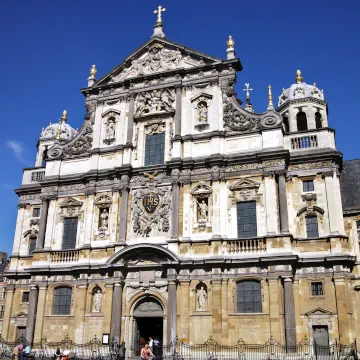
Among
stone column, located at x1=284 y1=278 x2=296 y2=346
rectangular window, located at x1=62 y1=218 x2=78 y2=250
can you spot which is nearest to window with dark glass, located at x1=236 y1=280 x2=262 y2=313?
stone column, located at x1=284 y1=278 x2=296 y2=346

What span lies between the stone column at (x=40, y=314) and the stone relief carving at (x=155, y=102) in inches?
452

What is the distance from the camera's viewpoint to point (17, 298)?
28.0m

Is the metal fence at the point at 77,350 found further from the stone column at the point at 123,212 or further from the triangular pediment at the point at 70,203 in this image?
the triangular pediment at the point at 70,203

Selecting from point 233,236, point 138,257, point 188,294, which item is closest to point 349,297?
point 233,236

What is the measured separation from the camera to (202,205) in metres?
24.4

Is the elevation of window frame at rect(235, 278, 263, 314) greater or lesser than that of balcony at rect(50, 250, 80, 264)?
lesser

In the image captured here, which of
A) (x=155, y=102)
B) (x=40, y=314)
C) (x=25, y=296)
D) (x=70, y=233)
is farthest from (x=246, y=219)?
(x=25, y=296)

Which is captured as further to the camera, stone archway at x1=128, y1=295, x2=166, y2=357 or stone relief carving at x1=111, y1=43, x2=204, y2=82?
stone relief carving at x1=111, y1=43, x2=204, y2=82

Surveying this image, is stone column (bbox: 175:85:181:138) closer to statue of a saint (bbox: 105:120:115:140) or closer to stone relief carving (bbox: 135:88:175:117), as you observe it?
stone relief carving (bbox: 135:88:175:117)

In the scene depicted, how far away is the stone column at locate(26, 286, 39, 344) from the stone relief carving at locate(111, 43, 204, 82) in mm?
13749

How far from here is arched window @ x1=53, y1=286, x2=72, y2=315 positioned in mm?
25077

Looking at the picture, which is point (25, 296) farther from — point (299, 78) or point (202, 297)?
point (299, 78)

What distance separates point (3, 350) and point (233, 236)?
1479cm

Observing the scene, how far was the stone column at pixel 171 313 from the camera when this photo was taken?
22094 mm
